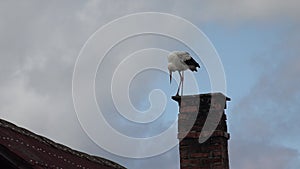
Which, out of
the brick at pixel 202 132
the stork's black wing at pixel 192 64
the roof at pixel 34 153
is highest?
the stork's black wing at pixel 192 64

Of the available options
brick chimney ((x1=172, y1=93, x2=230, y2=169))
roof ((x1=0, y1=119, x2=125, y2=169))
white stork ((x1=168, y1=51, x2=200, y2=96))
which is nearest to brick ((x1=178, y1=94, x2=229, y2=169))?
brick chimney ((x1=172, y1=93, x2=230, y2=169))

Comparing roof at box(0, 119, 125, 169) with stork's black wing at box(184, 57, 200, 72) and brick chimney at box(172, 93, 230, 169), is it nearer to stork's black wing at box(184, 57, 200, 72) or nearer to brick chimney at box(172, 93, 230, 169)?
brick chimney at box(172, 93, 230, 169)

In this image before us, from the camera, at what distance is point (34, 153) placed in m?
4.62

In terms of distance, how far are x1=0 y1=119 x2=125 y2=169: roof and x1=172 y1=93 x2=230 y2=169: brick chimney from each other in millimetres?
1985

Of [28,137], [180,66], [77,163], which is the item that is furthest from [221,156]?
[28,137]

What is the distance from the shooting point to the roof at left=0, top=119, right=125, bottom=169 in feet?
13.7

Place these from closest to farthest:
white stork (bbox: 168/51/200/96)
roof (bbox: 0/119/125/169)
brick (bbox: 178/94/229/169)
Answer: roof (bbox: 0/119/125/169), brick (bbox: 178/94/229/169), white stork (bbox: 168/51/200/96)

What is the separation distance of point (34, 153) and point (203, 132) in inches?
146

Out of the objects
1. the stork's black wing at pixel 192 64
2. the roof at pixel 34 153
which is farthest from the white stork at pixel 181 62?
the roof at pixel 34 153

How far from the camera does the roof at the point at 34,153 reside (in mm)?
4168

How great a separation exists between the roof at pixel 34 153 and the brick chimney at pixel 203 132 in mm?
1985

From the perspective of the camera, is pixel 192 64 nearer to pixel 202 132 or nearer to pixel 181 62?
pixel 181 62

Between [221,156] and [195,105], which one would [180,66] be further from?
[221,156]

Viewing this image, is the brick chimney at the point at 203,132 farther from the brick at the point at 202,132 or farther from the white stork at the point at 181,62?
the white stork at the point at 181,62
